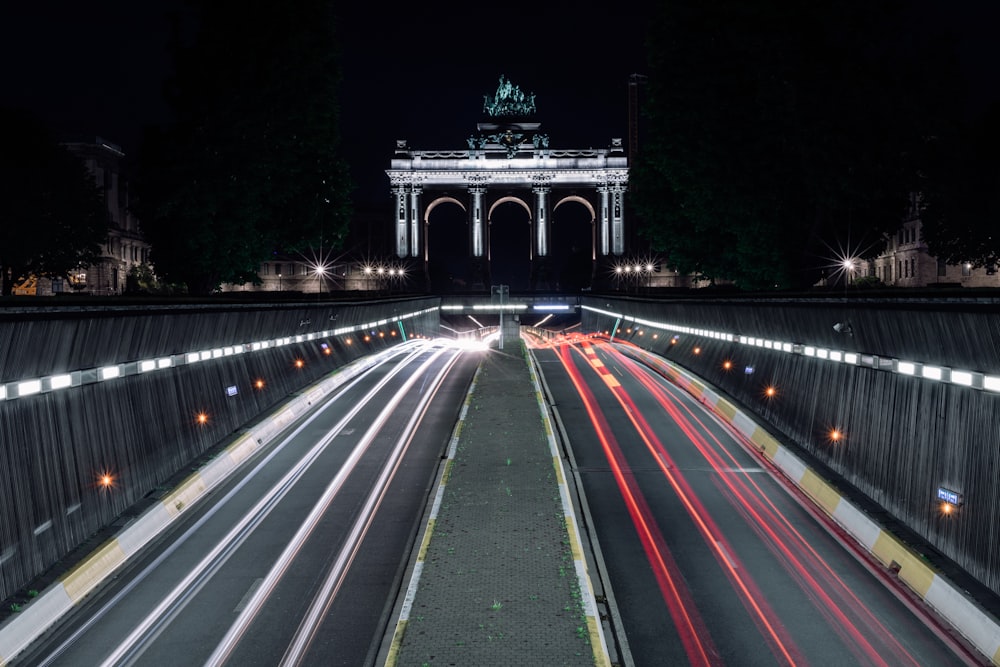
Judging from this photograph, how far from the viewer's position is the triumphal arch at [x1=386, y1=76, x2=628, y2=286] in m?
143

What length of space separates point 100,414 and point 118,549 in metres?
2.47

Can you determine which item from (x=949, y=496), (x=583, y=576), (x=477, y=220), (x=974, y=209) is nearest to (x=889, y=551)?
(x=949, y=496)

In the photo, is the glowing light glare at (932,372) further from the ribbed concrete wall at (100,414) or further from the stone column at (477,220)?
the stone column at (477,220)

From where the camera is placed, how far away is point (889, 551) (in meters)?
12.9

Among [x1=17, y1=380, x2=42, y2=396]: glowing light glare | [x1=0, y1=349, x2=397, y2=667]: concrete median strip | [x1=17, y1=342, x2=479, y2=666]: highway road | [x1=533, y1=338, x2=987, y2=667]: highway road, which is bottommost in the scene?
[x1=533, y1=338, x2=987, y2=667]: highway road

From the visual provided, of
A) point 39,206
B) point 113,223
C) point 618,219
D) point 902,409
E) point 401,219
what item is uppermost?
point 401,219

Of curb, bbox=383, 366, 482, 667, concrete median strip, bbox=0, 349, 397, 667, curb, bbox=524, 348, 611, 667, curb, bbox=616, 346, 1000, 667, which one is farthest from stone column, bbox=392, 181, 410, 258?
curb, bbox=524, 348, 611, 667

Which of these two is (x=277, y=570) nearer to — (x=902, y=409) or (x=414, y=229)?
(x=902, y=409)

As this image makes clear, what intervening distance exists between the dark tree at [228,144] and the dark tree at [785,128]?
1956 centimetres

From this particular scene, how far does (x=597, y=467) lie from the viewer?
19359mm

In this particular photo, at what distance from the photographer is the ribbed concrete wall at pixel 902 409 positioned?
1149cm

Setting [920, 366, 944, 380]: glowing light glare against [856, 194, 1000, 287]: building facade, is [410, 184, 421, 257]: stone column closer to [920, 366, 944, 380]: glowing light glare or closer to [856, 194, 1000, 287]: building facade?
[856, 194, 1000, 287]: building facade

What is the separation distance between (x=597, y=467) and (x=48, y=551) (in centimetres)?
1167

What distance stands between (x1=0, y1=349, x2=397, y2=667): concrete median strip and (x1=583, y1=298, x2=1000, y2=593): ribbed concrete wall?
1245 cm
